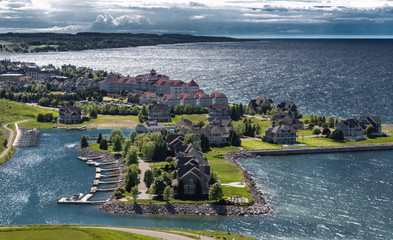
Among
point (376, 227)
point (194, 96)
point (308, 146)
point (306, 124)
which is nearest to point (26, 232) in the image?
point (376, 227)

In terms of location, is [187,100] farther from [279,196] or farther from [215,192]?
[215,192]

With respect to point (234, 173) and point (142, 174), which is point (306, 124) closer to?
point (234, 173)

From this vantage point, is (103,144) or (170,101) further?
(170,101)

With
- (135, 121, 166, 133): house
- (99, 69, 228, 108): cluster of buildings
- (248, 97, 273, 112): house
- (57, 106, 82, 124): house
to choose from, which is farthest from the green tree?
(248, 97, 273, 112): house

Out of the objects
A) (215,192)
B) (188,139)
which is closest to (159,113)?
(188,139)

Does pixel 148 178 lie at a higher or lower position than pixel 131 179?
higher

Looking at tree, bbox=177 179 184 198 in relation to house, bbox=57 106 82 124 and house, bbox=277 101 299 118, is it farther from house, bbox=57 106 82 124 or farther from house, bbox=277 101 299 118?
house, bbox=57 106 82 124
